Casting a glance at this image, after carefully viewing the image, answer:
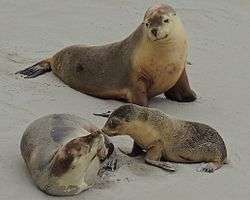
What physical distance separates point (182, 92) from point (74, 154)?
2.25 meters

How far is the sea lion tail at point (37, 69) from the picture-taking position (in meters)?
7.00

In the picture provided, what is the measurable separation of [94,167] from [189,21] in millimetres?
4348

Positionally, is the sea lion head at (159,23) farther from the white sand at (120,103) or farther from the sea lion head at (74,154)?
the sea lion head at (74,154)

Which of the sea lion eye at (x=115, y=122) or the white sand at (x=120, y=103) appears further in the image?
the sea lion eye at (x=115, y=122)

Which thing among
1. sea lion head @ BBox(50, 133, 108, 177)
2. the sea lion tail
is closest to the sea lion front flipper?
the sea lion tail

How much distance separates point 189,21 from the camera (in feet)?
29.1

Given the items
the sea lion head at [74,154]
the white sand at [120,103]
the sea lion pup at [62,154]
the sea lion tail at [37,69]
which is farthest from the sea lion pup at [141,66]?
the sea lion head at [74,154]

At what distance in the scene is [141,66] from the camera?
642 cm

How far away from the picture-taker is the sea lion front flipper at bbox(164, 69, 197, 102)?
21.7 feet

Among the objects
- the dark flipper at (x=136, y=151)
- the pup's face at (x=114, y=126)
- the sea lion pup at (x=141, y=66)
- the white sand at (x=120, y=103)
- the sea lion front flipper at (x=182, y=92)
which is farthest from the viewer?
the sea lion front flipper at (x=182, y=92)

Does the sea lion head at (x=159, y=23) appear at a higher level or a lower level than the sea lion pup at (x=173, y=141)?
higher

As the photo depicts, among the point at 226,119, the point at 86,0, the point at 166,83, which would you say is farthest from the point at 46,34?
the point at 226,119

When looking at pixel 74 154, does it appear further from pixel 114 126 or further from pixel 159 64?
pixel 159 64

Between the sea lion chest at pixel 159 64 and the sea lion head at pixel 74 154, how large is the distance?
5.81 ft
